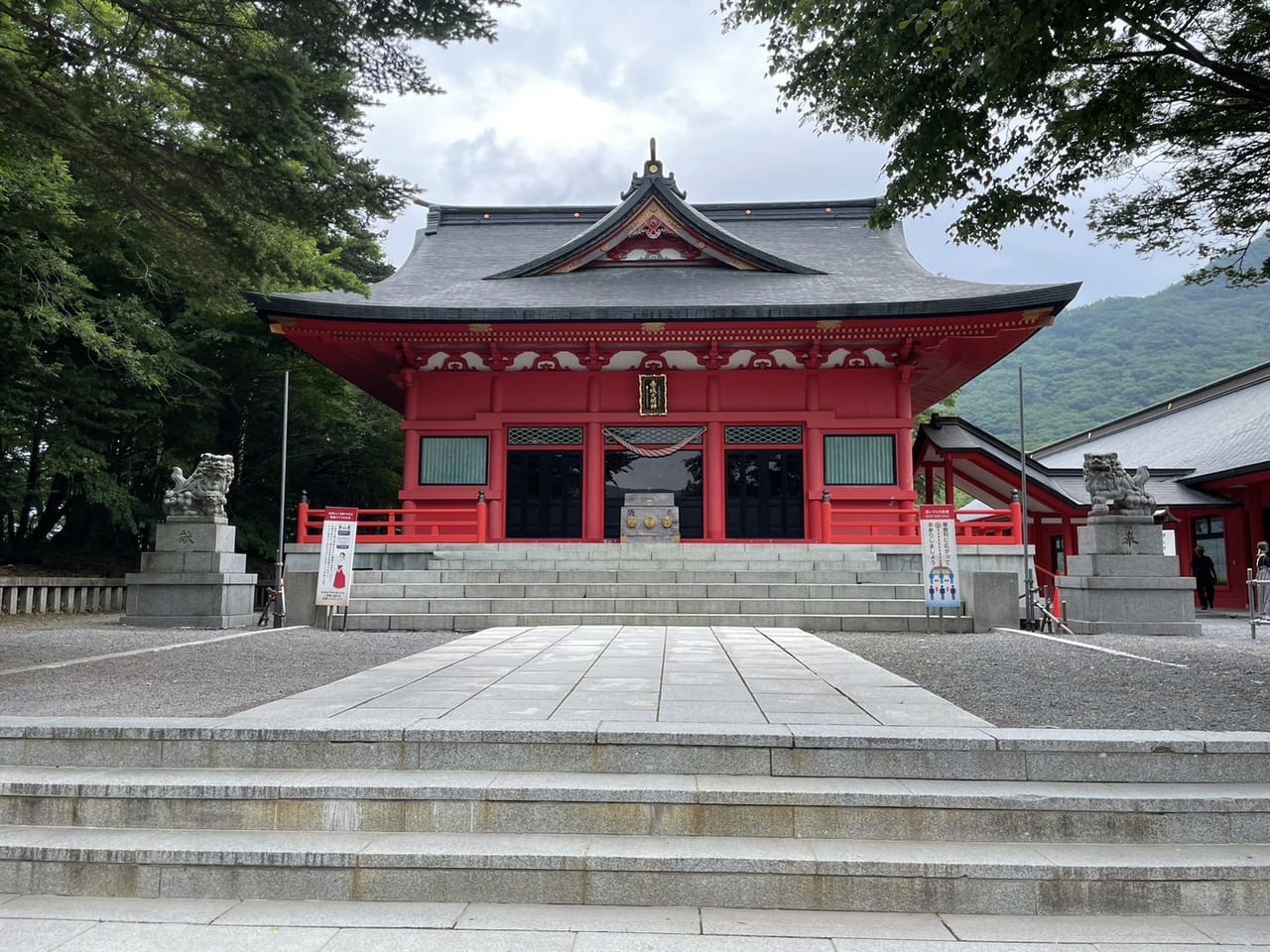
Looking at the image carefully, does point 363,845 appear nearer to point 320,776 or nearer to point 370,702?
point 320,776

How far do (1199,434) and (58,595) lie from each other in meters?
27.3

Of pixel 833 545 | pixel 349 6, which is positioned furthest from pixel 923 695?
pixel 833 545

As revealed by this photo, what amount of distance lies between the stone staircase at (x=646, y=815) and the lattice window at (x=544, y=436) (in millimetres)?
11860

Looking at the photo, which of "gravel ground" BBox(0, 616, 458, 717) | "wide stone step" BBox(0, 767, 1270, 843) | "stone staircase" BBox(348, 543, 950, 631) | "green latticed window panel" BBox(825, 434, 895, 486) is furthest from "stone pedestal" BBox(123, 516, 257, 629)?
"green latticed window panel" BBox(825, 434, 895, 486)

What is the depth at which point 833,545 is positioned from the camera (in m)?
12.5

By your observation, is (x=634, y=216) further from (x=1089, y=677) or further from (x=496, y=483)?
(x=1089, y=677)

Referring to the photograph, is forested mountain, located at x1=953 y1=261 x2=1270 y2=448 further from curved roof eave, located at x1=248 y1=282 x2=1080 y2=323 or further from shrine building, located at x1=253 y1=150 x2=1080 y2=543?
curved roof eave, located at x1=248 y1=282 x2=1080 y2=323

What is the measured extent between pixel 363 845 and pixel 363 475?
19089 mm

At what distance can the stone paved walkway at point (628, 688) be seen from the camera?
14.0ft

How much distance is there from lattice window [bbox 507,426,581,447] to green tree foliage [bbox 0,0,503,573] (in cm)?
447

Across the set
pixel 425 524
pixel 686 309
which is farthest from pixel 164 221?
pixel 686 309

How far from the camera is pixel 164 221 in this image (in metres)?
7.20

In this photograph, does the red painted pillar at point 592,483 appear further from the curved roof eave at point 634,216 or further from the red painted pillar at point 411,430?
the curved roof eave at point 634,216

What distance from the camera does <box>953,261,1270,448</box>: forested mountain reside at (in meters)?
50.5
